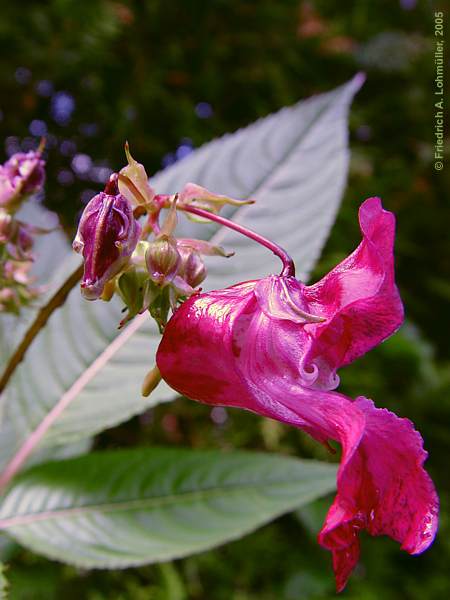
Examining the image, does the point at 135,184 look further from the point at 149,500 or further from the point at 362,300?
the point at 149,500

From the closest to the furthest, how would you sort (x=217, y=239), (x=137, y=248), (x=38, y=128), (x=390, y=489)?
(x=390, y=489) → (x=137, y=248) → (x=217, y=239) → (x=38, y=128)

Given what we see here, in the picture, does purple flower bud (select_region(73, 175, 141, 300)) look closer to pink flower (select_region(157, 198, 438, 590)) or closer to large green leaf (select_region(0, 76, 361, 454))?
pink flower (select_region(157, 198, 438, 590))

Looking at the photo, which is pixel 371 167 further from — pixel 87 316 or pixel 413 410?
pixel 87 316

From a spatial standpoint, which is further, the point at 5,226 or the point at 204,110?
the point at 204,110

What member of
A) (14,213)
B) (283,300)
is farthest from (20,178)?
(283,300)

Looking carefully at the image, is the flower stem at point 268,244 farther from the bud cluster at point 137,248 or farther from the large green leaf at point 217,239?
the large green leaf at point 217,239

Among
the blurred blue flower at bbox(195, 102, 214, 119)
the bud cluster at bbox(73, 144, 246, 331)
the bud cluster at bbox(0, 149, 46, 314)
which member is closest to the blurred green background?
the blurred blue flower at bbox(195, 102, 214, 119)
